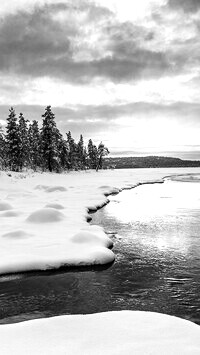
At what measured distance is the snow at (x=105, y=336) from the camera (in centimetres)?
441

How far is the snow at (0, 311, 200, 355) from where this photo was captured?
4414 mm

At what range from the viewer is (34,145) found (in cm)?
6072

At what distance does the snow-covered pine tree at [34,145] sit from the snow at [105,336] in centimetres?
5160

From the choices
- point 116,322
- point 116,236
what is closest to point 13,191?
point 116,236

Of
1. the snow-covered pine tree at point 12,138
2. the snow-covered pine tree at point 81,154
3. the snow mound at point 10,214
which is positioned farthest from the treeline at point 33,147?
the snow mound at point 10,214

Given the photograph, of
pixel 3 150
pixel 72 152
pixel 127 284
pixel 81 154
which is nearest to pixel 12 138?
pixel 3 150

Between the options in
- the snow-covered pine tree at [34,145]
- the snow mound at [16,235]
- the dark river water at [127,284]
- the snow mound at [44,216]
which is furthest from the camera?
the snow-covered pine tree at [34,145]

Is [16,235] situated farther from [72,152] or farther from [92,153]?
[92,153]

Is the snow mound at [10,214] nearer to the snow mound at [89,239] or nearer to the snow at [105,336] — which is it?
the snow mound at [89,239]

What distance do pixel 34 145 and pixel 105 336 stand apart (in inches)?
2276

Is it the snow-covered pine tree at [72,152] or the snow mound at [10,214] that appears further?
the snow-covered pine tree at [72,152]

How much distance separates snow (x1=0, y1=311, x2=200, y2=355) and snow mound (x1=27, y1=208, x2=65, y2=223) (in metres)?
9.93

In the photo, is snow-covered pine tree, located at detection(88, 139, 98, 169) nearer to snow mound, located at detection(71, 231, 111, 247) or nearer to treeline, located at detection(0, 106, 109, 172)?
treeline, located at detection(0, 106, 109, 172)

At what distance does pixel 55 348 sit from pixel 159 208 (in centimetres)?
1783
